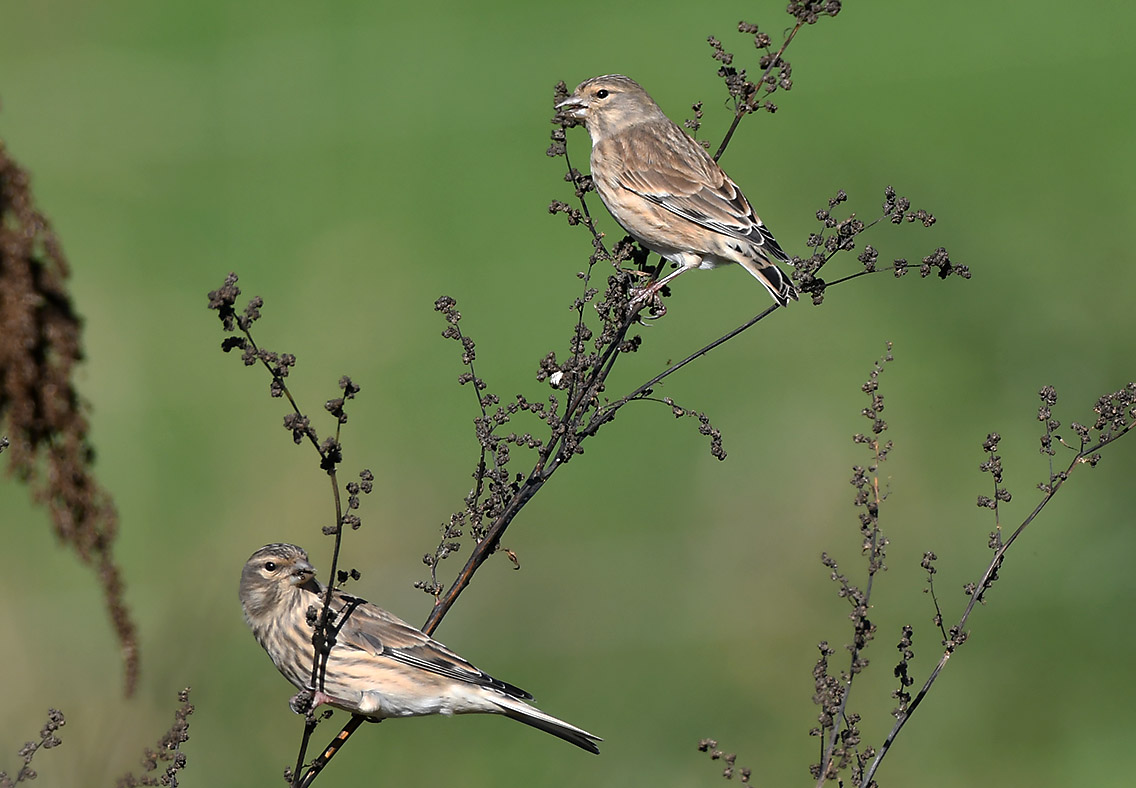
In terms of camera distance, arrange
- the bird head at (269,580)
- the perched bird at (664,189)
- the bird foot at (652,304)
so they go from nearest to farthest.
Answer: the bird foot at (652,304) → the bird head at (269,580) → the perched bird at (664,189)

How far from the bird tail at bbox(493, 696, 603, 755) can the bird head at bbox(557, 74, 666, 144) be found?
2858mm

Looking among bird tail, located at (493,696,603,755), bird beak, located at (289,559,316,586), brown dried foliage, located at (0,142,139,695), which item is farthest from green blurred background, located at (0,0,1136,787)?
brown dried foliage, located at (0,142,139,695)

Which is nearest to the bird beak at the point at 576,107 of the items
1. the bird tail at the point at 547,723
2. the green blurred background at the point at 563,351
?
the green blurred background at the point at 563,351

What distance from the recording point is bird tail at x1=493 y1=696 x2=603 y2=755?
16.2 feet

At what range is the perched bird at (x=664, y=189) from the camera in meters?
6.50

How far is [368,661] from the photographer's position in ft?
17.9

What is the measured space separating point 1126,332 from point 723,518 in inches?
131

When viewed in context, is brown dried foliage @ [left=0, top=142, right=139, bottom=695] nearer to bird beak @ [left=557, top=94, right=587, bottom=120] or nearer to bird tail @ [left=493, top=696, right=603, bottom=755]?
bird tail @ [left=493, top=696, right=603, bottom=755]

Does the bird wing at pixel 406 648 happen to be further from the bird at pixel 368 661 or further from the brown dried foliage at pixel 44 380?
the brown dried foliage at pixel 44 380

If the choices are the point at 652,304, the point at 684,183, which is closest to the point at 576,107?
the point at 684,183

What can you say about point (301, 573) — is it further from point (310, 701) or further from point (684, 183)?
point (684, 183)

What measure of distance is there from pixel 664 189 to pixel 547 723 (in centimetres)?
258

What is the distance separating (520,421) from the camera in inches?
457

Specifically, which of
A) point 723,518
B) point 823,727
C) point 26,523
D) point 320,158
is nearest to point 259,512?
point 26,523
